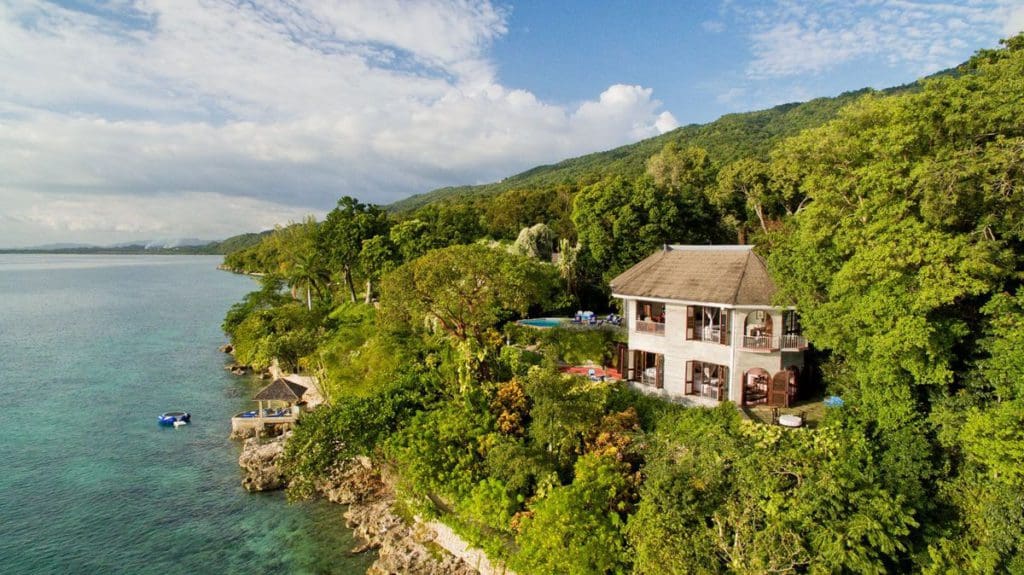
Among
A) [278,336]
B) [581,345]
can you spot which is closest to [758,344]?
[581,345]

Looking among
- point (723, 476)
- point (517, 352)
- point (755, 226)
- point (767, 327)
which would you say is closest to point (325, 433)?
point (517, 352)

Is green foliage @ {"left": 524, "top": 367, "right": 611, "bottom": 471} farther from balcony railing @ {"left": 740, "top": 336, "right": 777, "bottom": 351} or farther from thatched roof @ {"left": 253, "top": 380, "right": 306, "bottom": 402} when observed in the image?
thatched roof @ {"left": 253, "top": 380, "right": 306, "bottom": 402}

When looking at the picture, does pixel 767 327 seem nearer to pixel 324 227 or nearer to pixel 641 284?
pixel 641 284

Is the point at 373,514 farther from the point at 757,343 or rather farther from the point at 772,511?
the point at 757,343

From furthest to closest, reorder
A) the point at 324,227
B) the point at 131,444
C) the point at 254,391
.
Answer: the point at 324,227, the point at 254,391, the point at 131,444

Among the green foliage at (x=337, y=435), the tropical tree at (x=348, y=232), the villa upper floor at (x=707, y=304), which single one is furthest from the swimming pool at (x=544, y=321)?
the tropical tree at (x=348, y=232)

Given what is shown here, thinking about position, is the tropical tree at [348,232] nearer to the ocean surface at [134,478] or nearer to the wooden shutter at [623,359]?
the ocean surface at [134,478]

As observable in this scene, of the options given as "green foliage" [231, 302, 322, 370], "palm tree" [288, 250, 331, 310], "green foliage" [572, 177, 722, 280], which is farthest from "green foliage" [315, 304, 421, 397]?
"palm tree" [288, 250, 331, 310]
